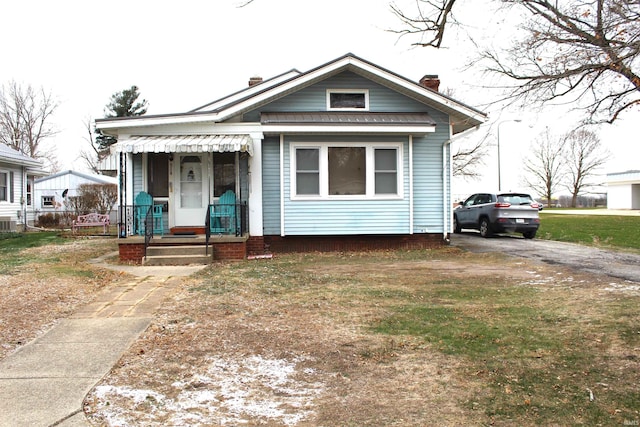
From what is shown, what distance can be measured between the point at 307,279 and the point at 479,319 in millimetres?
3678

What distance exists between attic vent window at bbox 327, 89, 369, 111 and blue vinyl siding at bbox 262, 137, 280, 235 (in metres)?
1.84

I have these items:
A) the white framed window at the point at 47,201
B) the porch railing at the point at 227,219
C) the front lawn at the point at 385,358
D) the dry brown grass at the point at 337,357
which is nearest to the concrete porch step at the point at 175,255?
the porch railing at the point at 227,219

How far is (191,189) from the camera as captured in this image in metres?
13.2

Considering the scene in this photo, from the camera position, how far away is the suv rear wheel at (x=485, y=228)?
1750 cm

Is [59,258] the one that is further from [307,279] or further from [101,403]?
[101,403]

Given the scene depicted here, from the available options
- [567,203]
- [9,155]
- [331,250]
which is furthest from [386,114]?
[567,203]

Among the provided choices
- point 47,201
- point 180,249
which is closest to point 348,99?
point 180,249

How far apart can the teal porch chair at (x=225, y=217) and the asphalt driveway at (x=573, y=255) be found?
6364mm

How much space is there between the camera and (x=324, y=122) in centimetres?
1257

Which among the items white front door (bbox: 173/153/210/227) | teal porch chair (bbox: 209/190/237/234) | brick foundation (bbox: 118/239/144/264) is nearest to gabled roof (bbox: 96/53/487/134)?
white front door (bbox: 173/153/210/227)

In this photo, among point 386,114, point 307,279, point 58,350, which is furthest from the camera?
point 386,114

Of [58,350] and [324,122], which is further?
[324,122]

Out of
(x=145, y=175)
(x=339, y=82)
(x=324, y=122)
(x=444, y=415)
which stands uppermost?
(x=339, y=82)

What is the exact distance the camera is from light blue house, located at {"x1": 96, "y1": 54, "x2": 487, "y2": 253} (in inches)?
502
